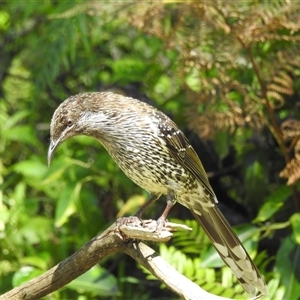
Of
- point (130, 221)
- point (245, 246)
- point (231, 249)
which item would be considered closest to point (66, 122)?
point (130, 221)

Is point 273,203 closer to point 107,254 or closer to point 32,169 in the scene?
point 107,254

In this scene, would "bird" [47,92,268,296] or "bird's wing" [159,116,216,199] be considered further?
"bird's wing" [159,116,216,199]

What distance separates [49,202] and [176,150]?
2584 millimetres

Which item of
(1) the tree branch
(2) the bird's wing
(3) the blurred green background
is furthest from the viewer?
(3) the blurred green background

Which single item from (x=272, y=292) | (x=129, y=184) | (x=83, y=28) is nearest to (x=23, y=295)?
(x=272, y=292)

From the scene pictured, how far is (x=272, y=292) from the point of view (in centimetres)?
479

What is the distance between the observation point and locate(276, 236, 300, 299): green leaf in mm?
4887

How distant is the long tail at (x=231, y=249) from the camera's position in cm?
457

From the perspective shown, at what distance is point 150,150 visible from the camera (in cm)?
432

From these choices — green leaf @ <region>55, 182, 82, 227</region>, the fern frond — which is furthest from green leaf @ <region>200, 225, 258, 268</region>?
green leaf @ <region>55, 182, 82, 227</region>

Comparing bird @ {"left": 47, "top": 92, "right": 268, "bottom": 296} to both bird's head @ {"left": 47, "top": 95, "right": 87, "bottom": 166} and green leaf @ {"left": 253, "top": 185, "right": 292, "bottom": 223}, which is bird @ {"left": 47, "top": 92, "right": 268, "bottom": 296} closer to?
bird's head @ {"left": 47, "top": 95, "right": 87, "bottom": 166}

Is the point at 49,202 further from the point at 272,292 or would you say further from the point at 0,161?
the point at 272,292

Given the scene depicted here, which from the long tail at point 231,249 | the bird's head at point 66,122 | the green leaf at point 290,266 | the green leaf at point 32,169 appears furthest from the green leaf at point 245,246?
the green leaf at point 32,169

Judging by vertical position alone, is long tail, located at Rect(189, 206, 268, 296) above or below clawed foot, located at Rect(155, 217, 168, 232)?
below
